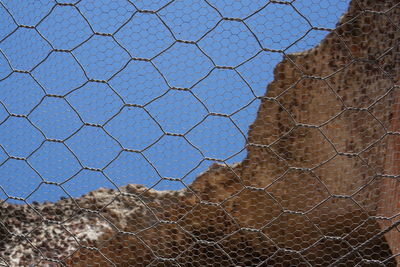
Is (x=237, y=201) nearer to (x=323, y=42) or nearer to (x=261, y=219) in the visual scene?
(x=261, y=219)

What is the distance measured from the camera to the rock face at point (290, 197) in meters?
1.36

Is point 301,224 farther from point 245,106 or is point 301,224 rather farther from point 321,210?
point 245,106

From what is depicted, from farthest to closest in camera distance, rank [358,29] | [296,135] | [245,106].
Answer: [296,135]
[358,29]
[245,106]

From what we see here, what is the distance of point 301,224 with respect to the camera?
1490mm

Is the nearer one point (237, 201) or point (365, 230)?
point (365, 230)

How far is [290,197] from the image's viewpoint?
4.91 ft

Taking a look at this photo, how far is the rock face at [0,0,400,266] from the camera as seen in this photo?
136 cm

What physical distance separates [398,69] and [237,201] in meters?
0.53

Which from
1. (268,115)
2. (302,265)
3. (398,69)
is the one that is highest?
(268,115)

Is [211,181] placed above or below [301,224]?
above

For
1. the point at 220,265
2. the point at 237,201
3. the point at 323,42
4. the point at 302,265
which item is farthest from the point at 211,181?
the point at 323,42

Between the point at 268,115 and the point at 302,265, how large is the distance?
0.40 meters

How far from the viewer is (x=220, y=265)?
1515 millimetres

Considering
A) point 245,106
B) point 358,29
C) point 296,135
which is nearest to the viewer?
point 245,106
